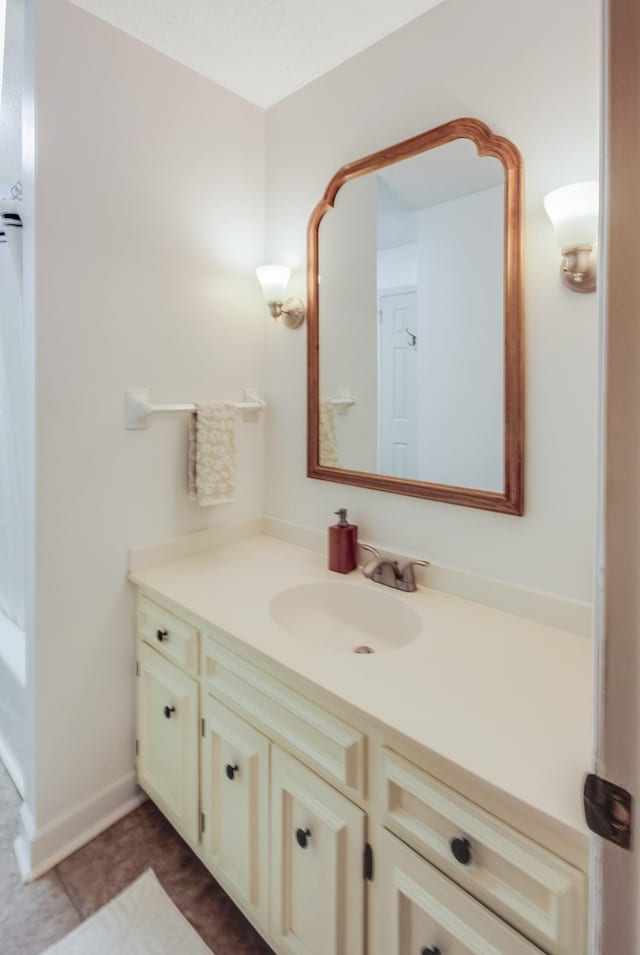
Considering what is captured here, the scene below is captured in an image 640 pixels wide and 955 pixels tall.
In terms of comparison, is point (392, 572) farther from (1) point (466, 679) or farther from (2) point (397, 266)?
(2) point (397, 266)

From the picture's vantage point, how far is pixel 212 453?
1.68 m

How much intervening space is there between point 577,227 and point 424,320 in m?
0.44

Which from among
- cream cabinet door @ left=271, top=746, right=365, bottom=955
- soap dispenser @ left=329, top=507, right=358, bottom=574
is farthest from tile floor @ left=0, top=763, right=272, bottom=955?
soap dispenser @ left=329, top=507, right=358, bottom=574

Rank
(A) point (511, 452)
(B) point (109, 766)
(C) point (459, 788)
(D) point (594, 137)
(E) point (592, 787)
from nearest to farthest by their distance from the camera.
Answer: (E) point (592, 787), (C) point (459, 788), (D) point (594, 137), (A) point (511, 452), (B) point (109, 766)

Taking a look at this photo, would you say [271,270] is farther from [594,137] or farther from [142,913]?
[142,913]

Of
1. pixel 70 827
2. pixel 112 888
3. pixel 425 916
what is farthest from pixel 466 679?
pixel 70 827

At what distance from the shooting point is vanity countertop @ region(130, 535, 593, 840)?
78 cm

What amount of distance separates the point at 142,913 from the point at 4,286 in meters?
2.01

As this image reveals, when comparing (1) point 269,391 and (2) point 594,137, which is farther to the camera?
(1) point 269,391

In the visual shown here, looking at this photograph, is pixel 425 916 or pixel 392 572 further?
pixel 392 572

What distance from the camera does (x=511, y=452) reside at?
128 centimetres

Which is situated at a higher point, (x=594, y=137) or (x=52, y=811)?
(x=594, y=137)

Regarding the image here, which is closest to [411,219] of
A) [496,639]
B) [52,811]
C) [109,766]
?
[496,639]

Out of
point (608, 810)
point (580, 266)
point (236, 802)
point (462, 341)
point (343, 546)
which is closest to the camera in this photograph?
point (608, 810)
